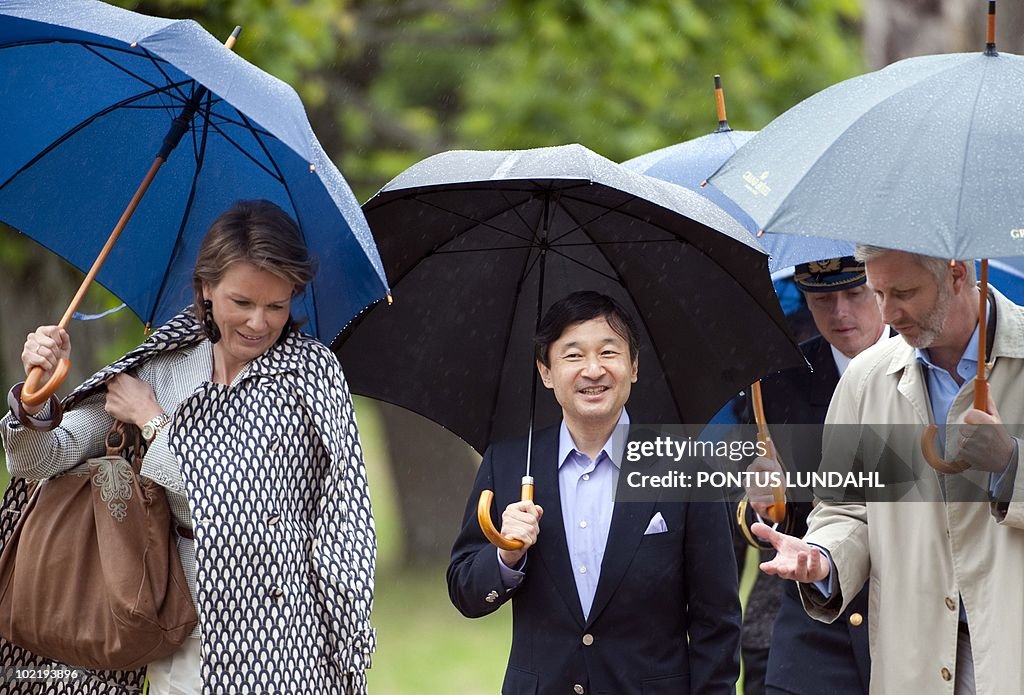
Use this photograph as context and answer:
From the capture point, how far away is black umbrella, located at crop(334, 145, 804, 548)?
507 centimetres

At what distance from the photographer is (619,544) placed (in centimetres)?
488

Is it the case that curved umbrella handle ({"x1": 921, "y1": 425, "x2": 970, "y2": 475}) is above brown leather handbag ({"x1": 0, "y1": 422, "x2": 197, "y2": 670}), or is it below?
above

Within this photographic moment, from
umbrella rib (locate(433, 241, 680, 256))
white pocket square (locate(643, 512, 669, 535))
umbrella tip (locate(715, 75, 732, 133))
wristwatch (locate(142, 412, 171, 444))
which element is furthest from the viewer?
umbrella tip (locate(715, 75, 732, 133))

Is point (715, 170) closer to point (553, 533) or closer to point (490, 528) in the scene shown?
point (553, 533)

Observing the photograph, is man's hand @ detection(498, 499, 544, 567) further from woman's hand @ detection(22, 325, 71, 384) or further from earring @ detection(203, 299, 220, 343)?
woman's hand @ detection(22, 325, 71, 384)

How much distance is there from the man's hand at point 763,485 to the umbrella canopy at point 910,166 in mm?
1406

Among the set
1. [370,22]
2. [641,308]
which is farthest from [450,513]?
[641,308]

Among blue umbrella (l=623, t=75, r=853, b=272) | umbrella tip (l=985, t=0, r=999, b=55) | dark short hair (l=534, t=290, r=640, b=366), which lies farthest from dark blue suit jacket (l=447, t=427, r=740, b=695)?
umbrella tip (l=985, t=0, r=999, b=55)

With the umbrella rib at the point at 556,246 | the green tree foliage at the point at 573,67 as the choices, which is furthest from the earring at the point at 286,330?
the green tree foliage at the point at 573,67

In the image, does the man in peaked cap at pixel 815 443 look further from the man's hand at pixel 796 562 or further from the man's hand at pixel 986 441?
the man's hand at pixel 986 441

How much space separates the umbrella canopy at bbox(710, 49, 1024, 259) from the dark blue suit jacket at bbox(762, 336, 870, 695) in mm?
1620

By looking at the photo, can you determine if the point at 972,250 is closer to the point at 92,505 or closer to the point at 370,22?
the point at 92,505

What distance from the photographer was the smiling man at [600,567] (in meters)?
4.82

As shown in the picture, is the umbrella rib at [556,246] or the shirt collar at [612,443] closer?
the shirt collar at [612,443]
